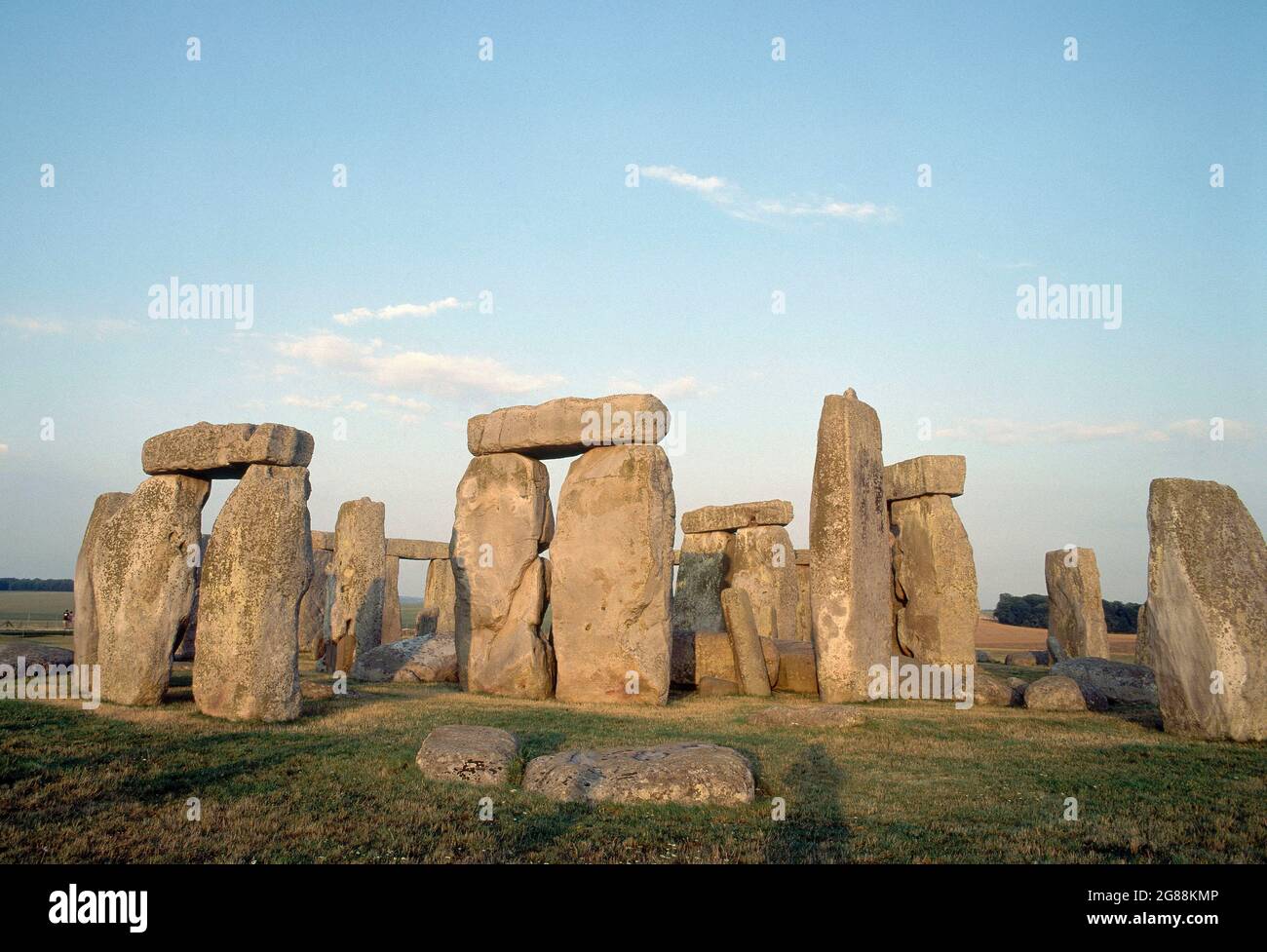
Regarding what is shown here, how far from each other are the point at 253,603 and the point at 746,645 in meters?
6.73

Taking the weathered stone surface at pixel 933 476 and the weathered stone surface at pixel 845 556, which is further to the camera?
the weathered stone surface at pixel 933 476

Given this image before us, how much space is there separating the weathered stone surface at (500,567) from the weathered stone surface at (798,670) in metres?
3.25

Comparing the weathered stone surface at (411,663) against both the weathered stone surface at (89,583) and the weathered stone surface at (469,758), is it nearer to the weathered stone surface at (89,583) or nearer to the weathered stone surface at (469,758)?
the weathered stone surface at (89,583)

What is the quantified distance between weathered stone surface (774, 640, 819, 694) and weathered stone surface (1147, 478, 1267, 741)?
4884 millimetres

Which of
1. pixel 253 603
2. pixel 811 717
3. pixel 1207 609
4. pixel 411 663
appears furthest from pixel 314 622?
pixel 1207 609

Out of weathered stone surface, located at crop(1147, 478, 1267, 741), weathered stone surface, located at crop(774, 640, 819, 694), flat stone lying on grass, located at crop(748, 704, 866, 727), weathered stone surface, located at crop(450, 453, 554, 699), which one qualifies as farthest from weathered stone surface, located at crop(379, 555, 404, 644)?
weathered stone surface, located at crop(1147, 478, 1267, 741)

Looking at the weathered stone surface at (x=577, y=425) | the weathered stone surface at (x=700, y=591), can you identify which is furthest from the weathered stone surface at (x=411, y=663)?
the weathered stone surface at (x=700, y=591)

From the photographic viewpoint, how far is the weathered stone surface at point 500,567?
12789 millimetres

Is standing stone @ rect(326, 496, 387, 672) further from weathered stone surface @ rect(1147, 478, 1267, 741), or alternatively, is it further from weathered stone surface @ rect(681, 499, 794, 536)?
weathered stone surface @ rect(1147, 478, 1267, 741)

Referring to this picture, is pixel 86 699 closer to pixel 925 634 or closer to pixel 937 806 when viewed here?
pixel 937 806

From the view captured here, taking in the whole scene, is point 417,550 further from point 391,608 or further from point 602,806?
point 602,806

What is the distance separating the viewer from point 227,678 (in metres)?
8.77

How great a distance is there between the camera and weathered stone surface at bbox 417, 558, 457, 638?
23938 millimetres
